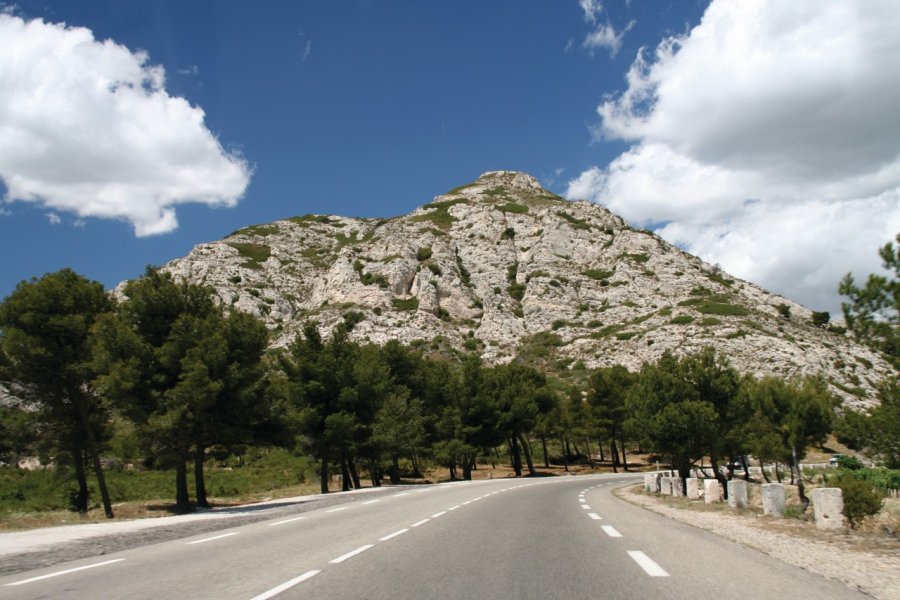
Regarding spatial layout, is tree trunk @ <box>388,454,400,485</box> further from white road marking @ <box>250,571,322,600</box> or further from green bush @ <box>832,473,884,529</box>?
white road marking @ <box>250,571,322,600</box>

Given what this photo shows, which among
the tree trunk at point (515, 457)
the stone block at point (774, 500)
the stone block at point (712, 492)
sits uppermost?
the stone block at point (774, 500)

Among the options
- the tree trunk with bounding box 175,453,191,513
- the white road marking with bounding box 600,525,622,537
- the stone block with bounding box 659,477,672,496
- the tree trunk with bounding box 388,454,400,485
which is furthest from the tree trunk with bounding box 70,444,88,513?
the stone block with bounding box 659,477,672,496

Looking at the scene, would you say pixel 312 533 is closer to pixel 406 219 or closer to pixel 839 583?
pixel 839 583

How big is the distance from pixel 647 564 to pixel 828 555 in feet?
10.2

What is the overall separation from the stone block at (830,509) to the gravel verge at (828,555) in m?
0.90

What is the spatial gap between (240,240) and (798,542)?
13300cm

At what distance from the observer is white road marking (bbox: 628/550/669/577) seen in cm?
691

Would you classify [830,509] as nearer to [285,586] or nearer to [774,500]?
[774,500]

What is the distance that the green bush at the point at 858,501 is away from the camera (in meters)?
11.5

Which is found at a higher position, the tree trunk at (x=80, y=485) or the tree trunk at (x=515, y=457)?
the tree trunk at (x=80, y=485)

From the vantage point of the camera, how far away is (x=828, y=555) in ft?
27.7

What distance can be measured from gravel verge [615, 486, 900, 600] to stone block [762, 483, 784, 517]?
1.92 ft

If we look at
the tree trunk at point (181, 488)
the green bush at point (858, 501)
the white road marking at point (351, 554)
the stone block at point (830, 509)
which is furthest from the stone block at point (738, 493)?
the tree trunk at point (181, 488)

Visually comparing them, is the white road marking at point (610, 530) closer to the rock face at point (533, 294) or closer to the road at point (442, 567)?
the road at point (442, 567)
